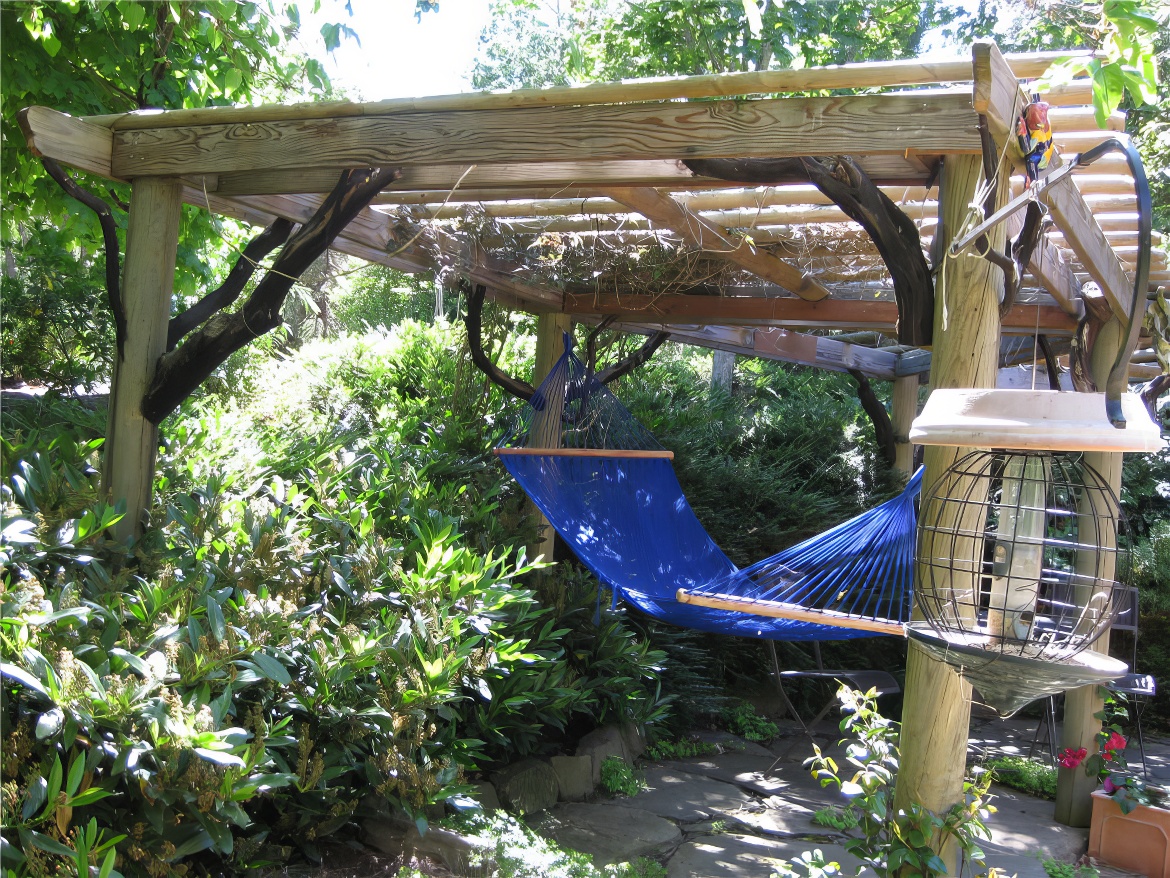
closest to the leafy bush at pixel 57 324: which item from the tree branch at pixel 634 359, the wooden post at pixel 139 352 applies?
the wooden post at pixel 139 352

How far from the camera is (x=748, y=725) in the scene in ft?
14.3

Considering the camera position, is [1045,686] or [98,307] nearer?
[1045,686]

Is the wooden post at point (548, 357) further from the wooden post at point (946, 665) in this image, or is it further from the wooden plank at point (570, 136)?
the wooden post at point (946, 665)

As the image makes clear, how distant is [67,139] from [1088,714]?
357 centimetres

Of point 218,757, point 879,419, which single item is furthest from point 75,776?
point 879,419

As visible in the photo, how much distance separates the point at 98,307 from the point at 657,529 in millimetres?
2897

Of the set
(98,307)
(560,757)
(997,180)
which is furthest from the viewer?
(98,307)

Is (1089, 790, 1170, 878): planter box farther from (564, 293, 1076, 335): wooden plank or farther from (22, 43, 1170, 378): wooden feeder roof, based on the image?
(564, 293, 1076, 335): wooden plank

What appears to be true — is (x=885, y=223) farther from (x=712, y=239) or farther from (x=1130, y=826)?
(x=1130, y=826)

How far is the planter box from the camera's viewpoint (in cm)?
287

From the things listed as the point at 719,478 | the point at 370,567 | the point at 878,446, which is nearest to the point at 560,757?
the point at 370,567

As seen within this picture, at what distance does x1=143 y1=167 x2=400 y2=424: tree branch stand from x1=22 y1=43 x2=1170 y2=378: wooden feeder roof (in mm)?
68

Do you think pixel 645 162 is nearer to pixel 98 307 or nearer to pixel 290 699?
pixel 290 699

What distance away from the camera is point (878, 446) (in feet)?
19.2
